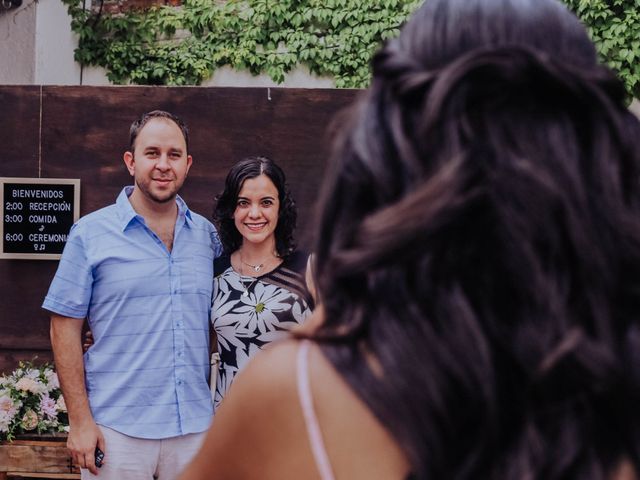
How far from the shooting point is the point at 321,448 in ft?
2.85

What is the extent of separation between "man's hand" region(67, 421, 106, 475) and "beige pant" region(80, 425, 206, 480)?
0.04 meters

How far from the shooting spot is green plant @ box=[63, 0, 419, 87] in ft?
27.6

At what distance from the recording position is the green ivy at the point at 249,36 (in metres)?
8.37

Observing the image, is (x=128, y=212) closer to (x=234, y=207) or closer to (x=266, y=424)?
(x=234, y=207)

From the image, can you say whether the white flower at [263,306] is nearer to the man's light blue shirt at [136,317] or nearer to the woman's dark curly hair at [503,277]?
the man's light blue shirt at [136,317]

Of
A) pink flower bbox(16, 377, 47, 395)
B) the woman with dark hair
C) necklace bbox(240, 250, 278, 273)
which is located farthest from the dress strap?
pink flower bbox(16, 377, 47, 395)

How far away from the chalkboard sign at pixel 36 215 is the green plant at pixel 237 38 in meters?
3.90

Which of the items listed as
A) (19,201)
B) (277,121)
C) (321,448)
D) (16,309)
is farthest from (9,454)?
(321,448)

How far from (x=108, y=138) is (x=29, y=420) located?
166 cm

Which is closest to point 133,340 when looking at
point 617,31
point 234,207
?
point 234,207

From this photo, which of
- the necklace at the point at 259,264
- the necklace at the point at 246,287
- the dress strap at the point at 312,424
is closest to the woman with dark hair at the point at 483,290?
the dress strap at the point at 312,424

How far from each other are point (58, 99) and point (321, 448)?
4550 millimetres

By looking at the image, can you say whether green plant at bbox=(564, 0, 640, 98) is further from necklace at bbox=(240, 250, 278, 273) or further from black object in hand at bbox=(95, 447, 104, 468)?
→ black object in hand at bbox=(95, 447, 104, 468)

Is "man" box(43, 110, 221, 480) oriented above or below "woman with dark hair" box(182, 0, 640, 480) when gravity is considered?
below
